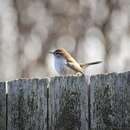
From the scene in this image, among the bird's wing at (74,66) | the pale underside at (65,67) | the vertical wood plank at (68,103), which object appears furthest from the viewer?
the pale underside at (65,67)

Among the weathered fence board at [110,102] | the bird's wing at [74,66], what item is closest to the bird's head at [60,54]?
the bird's wing at [74,66]

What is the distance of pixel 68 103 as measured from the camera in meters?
4.99

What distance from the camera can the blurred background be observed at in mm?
9789

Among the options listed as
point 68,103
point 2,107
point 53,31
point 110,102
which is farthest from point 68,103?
point 53,31

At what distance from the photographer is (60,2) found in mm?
10000

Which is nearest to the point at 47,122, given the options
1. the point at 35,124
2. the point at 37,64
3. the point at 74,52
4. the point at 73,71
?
the point at 35,124

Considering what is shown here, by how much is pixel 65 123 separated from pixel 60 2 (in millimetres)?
5116

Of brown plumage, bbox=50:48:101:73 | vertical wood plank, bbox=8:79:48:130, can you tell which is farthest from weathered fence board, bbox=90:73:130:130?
brown plumage, bbox=50:48:101:73

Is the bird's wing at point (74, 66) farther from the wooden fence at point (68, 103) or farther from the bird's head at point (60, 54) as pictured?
the wooden fence at point (68, 103)

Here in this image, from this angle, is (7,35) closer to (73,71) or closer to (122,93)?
(73,71)

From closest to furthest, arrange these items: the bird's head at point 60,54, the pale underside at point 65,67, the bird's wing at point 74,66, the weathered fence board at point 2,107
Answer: the weathered fence board at point 2,107
the bird's wing at point 74,66
the pale underside at point 65,67
the bird's head at point 60,54

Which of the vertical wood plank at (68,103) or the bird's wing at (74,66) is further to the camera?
the bird's wing at (74,66)

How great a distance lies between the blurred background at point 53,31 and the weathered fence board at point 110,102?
464 cm

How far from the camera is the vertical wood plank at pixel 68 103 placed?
488 centimetres
